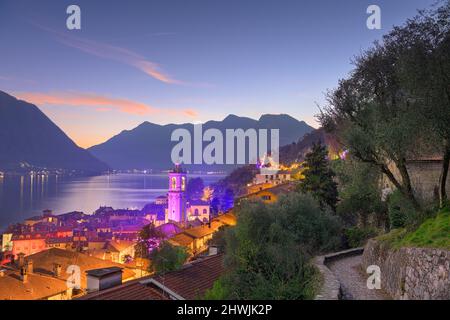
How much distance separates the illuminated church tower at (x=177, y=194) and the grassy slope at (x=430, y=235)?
216 feet

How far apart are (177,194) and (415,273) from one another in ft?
234

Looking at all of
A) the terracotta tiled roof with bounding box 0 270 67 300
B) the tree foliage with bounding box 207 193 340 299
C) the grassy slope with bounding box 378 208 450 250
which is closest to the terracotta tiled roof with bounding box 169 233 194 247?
the terracotta tiled roof with bounding box 0 270 67 300

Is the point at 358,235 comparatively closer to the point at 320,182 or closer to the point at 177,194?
the point at 320,182

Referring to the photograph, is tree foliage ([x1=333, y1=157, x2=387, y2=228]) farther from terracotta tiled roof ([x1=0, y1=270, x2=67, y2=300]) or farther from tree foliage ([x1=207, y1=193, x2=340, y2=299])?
terracotta tiled roof ([x1=0, y1=270, x2=67, y2=300])

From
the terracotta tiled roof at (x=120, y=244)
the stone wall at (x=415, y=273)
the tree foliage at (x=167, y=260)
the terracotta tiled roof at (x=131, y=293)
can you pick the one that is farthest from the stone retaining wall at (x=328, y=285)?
the terracotta tiled roof at (x=120, y=244)

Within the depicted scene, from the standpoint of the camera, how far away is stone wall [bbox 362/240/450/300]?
289 inches

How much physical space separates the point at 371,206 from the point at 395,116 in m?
11.0

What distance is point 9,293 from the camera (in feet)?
86.7

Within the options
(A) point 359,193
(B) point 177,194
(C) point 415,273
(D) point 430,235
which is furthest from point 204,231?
(C) point 415,273

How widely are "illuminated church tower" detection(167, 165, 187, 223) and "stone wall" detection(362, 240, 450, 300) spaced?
66.7 metres

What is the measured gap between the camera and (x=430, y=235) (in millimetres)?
9367

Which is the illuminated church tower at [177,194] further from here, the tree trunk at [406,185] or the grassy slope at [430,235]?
the grassy slope at [430,235]

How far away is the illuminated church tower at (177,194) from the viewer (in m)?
76.9

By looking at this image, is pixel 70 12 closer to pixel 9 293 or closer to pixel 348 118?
pixel 348 118
